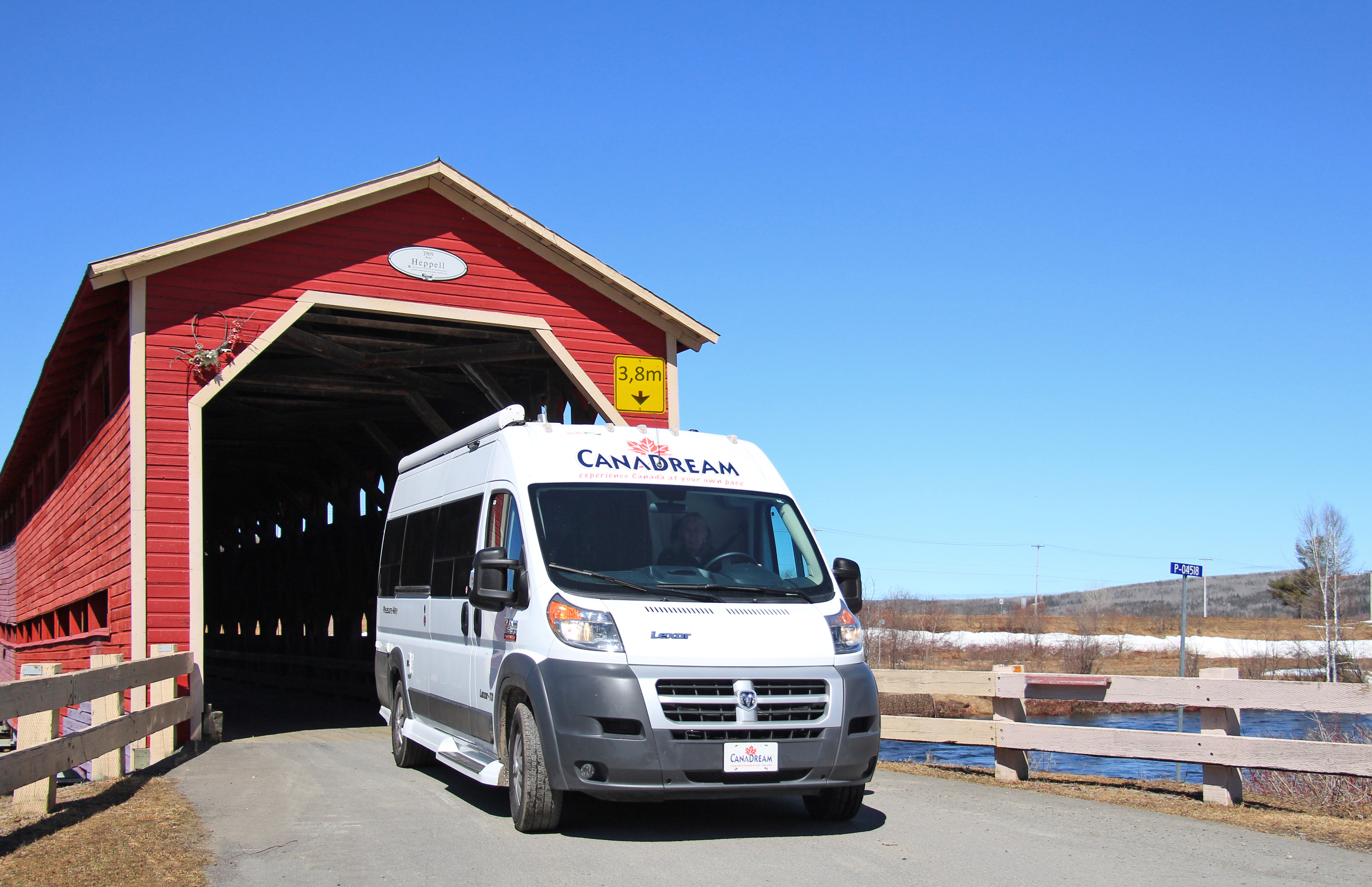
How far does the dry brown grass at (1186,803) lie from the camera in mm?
7727

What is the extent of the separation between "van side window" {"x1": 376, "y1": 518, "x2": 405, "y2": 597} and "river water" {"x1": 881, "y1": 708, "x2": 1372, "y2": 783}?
520cm

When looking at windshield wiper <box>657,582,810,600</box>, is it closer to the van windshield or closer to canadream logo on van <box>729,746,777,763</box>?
the van windshield

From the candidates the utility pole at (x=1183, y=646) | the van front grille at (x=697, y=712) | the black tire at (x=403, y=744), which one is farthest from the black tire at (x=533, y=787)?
the utility pole at (x=1183, y=646)

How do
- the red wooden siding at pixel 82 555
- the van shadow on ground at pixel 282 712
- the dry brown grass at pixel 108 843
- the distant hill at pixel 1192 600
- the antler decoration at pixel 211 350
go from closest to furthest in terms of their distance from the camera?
1. the dry brown grass at pixel 108 843
2. the antler decoration at pixel 211 350
3. the red wooden siding at pixel 82 555
4. the van shadow on ground at pixel 282 712
5. the distant hill at pixel 1192 600

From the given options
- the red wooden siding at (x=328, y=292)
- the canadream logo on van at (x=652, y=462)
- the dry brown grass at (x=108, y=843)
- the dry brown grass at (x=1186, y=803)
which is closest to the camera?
the dry brown grass at (x=108, y=843)

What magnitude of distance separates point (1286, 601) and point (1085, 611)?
2794cm

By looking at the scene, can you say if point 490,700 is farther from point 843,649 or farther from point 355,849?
point 843,649

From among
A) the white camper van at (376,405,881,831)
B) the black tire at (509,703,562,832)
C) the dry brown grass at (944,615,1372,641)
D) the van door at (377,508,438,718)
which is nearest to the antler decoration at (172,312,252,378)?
the van door at (377,508,438,718)

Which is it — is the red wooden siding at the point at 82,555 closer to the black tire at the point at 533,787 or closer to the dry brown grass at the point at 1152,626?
the black tire at the point at 533,787

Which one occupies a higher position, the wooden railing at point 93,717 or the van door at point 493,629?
the van door at point 493,629

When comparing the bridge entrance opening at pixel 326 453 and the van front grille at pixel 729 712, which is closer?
the van front grille at pixel 729 712

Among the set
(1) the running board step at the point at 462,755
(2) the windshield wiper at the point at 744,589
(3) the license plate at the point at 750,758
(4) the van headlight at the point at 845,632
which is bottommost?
(1) the running board step at the point at 462,755

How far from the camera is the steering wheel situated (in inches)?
307

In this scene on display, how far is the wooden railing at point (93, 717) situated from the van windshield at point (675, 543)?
11.0 feet
